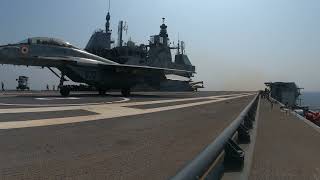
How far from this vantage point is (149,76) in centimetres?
3231

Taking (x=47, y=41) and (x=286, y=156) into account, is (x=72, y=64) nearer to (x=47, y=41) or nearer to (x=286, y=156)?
(x=47, y=41)

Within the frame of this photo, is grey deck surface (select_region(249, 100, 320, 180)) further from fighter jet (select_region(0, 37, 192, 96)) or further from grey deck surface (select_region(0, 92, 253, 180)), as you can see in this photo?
fighter jet (select_region(0, 37, 192, 96))

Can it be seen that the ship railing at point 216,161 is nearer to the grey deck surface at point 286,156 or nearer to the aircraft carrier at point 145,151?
the aircraft carrier at point 145,151

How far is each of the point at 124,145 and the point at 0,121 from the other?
171 inches

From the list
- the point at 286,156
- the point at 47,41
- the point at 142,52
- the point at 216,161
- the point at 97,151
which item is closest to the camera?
the point at 216,161

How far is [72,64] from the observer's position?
26.3m

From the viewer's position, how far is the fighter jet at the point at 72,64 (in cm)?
2453

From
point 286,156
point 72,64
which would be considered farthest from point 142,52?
point 286,156

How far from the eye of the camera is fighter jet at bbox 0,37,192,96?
24.5m

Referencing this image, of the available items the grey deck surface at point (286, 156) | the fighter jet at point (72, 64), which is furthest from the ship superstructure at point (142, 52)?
the grey deck surface at point (286, 156)

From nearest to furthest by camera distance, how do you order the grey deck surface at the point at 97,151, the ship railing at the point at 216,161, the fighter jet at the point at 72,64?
the ship railing at the point at 216,161 → the grey deck surface at the point at 97,151 → the fighter jet at the point at 72,64

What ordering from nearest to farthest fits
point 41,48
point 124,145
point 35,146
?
point 35,146, point 124,145, point 41,48

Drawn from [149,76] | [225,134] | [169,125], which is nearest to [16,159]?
[225,134]

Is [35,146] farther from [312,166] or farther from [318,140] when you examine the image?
[318,140]
